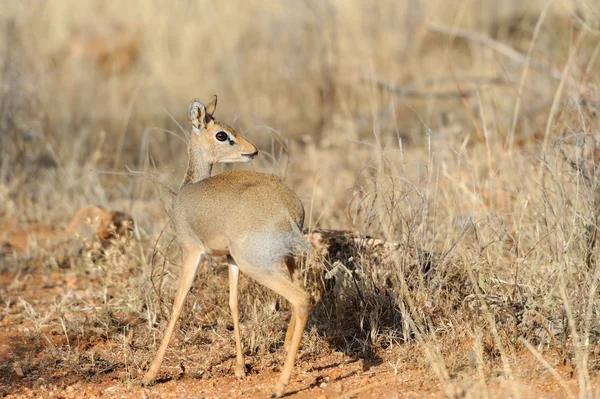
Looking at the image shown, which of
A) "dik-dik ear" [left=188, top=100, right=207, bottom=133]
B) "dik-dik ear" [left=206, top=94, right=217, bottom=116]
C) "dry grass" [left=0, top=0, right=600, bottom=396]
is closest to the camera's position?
"dik-dik ear" [left=188, top=100, right=207, bottom=133]

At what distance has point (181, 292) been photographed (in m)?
4.01

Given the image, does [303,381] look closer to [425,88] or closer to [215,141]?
[215,141]

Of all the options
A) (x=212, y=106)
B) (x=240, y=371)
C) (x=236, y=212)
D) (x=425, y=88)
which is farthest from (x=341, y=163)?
(x=236, y=212)

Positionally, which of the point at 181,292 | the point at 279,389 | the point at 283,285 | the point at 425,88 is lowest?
the point at 279,389

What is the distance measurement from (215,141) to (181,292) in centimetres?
85

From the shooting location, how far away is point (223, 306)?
4.92 m

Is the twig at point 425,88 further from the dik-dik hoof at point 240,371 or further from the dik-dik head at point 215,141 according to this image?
the dik-dik hoof at point 240,371

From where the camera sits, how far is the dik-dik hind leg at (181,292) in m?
4.00

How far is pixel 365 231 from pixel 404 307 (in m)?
0.53

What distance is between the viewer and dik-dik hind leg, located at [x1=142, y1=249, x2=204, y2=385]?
4000mm

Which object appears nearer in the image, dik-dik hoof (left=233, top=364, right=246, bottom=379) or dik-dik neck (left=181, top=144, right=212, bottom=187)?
dik-dik hoof (left=233, top=364, right=246, bottom=379)

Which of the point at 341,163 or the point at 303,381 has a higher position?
the point at 341,163

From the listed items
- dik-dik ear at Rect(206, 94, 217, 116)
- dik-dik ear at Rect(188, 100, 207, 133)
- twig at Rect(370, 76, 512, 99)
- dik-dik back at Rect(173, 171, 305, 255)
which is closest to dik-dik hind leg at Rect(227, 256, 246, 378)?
dik-dik back at Rect(173, 171, 305, 255)

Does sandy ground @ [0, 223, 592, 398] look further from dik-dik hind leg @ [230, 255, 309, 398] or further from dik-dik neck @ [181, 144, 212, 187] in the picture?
dik-dik neck @ [181, 144, 212, 187]
